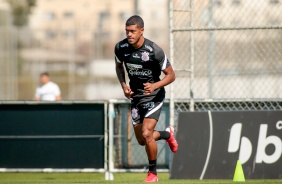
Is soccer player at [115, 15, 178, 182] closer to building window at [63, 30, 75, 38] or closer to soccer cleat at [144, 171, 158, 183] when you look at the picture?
soccer cleat at [144, 171, 158, 183]

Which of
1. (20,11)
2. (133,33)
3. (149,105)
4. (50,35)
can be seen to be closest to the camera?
(133,33)

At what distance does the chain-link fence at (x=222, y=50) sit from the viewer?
50.3 feet

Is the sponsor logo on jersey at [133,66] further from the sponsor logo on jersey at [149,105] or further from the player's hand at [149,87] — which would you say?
the sponsor logo on jersey at [149,105]

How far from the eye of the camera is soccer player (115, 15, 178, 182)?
42.9 feet

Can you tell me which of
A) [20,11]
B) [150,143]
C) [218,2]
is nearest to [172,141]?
[150,143]

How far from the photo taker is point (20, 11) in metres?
36.1

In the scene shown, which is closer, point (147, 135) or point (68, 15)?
point (147, 135)

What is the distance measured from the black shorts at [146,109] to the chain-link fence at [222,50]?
192 centimetres

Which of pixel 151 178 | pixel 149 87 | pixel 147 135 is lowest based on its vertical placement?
pixel 151 178

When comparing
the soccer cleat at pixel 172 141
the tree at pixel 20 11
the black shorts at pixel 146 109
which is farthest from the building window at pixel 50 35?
the black shorts at pixel 146 109

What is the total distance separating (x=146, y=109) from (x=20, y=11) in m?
23.4

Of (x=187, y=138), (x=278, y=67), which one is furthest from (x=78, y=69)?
(x=187, y=138)

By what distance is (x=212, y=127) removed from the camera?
48.6ft

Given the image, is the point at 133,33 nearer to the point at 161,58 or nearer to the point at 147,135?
the point at 161,58
